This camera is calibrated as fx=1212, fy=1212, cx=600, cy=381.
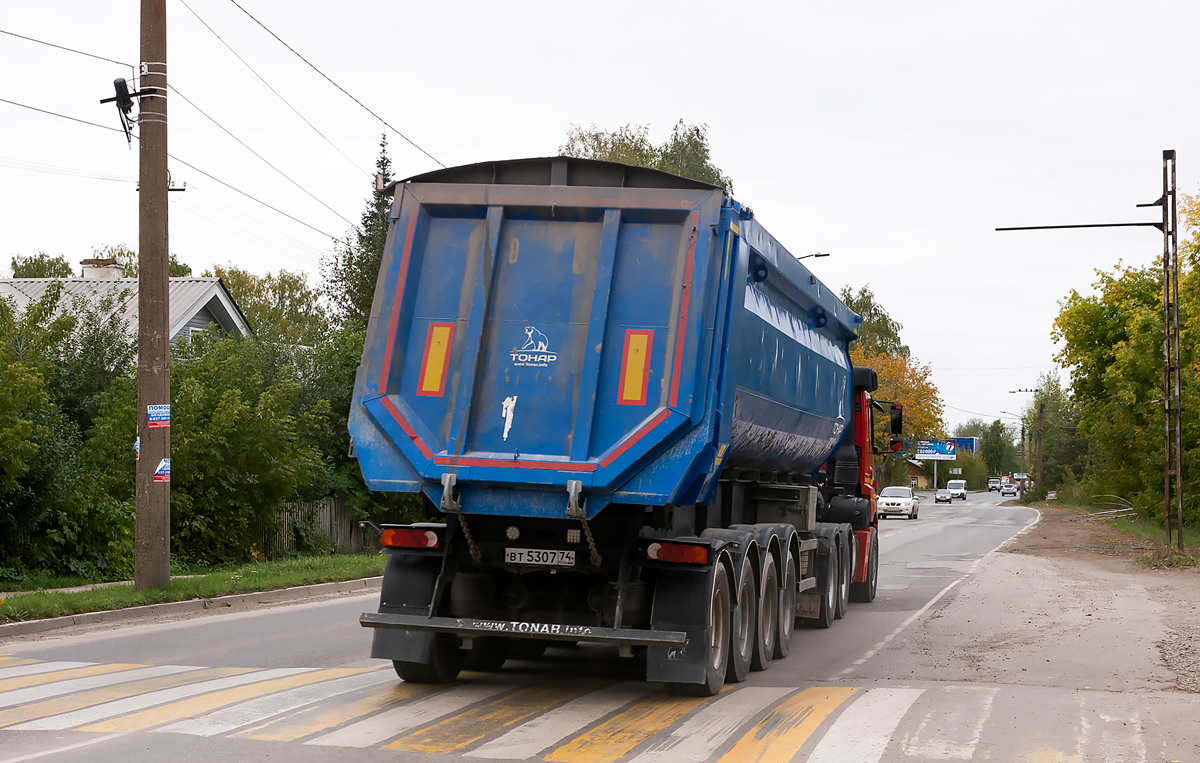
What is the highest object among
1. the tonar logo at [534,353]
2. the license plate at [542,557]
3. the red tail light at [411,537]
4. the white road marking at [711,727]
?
the tonar logo at [534,353]

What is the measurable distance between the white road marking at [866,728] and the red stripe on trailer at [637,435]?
89.7 inches

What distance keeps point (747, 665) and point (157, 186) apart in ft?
31.3

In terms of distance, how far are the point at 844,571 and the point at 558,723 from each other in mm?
8466

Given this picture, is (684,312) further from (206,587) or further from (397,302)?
(206,587)

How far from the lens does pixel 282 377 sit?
2277 centimetres

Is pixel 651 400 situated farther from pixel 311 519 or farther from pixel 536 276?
pixel 311 519

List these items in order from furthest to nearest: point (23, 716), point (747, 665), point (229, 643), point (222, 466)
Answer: point (222, 466) → point (229, 643) → point (747, 665) → point (23, 716)

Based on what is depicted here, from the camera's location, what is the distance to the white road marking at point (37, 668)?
966 centimetres

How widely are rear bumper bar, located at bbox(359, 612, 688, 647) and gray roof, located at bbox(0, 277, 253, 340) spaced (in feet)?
77.0

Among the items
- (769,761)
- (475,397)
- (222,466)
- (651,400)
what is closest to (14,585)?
(222,466)

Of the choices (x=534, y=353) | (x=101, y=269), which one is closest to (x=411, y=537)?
(x=534, y=353)

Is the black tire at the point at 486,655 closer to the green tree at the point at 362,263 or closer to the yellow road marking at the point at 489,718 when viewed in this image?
the yellow road marking at the point at 489,718

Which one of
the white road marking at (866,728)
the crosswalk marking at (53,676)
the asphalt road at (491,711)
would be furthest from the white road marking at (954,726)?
the crosswalk marking at (53,676)

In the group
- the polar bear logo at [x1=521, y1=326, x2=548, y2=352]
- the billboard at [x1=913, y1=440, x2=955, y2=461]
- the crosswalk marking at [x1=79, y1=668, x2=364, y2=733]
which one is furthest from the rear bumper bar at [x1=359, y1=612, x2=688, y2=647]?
the billboard at [x1=913, y1=440, x2=955, y2=461]
